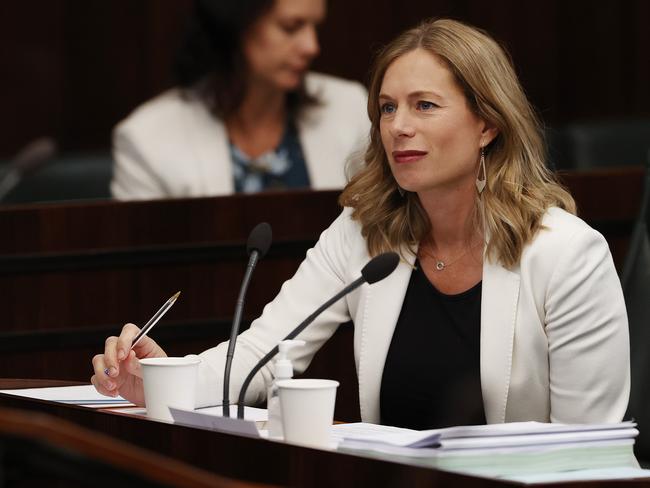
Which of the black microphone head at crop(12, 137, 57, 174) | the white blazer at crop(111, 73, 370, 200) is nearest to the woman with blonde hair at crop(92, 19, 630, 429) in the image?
the black microphone head at crop(12, 137, 57, 174)

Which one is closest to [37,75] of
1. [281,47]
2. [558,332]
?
[281,47]

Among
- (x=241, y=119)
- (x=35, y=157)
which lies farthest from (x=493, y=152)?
(x=241, y=119)

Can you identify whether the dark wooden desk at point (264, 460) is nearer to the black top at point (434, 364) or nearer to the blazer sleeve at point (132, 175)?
the black top at point (434, 364)

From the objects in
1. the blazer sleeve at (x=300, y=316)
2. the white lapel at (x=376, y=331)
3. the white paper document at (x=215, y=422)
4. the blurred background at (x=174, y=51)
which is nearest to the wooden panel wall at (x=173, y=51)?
the blurred background at (x=174, y=51)

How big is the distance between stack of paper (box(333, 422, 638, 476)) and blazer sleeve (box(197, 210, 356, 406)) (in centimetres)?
69

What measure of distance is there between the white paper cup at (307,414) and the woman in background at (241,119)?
85.3 inches

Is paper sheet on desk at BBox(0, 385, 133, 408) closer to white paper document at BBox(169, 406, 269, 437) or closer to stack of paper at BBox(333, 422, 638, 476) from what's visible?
white paper document at BBox(169, 406, 269, 437)

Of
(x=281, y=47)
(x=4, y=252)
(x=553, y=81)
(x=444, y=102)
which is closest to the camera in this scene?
(x=444, y=102)

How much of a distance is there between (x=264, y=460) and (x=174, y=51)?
3506 millimetres

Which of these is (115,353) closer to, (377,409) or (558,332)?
(377,409)

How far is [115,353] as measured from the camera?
2.17 m

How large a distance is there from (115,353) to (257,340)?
13.4 inches

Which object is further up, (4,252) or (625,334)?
(4,252)

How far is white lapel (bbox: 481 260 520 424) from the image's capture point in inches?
90.4
